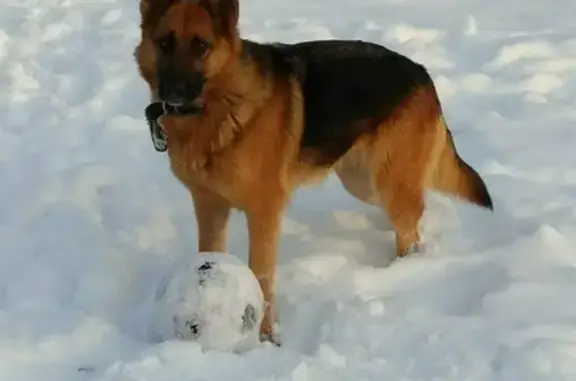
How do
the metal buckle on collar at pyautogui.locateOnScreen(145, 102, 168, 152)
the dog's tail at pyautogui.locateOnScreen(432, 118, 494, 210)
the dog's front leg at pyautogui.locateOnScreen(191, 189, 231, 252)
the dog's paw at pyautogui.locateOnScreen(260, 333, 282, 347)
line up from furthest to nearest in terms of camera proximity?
the dog's tail at pyautogui.locateOnScreen(432, 118, 494, 210) → the dog's front leg at pyautogui.locateOnScreen(191, 189, 231, 252) → the metal buckle on collar at pyautogui.locateOnScreen(145, 102, 168, 152) → the dog's paw at pyautogui.locateOnScreen(260, 333, 282, 347)

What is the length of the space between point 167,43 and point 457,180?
1.72m

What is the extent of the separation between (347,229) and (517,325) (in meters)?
1.41

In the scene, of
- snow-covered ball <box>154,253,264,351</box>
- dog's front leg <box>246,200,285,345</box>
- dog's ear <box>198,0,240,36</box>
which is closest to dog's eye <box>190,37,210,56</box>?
dog's ear <box>198,0,240,36</box>

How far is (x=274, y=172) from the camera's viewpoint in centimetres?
372

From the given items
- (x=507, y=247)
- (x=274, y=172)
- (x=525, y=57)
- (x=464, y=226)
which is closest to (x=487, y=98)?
(x=525, y=57)

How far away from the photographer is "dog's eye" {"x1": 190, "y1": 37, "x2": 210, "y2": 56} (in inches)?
134

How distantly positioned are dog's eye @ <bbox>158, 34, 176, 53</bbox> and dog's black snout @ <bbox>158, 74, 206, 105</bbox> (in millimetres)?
110

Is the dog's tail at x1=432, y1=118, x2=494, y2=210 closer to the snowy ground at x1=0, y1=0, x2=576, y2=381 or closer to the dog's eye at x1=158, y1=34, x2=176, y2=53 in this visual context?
the snowy ground at x1=0, y1=0, x2=576, y2=381

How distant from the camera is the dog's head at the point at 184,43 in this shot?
340cm

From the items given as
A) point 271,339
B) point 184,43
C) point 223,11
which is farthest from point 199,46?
point 271,339

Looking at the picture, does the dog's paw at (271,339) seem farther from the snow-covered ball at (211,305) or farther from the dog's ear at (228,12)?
the dog's ear at (228,12)

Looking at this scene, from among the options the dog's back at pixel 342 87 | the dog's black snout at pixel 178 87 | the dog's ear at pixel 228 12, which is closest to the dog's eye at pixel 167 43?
the dog's black snout at pixel 178 87

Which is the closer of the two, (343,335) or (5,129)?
(343,335)

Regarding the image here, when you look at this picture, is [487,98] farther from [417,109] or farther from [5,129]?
[5,129]
